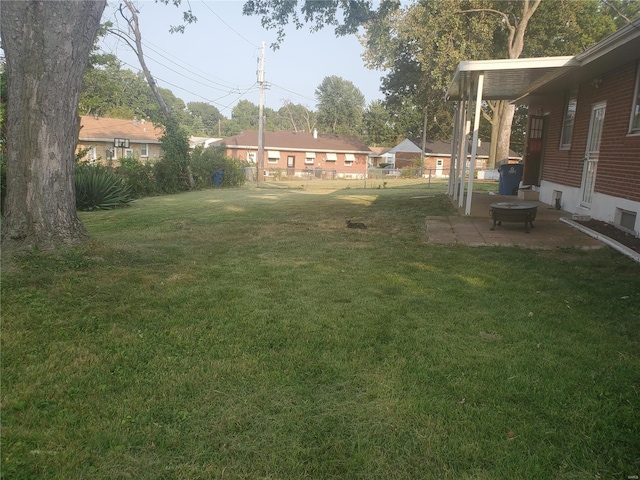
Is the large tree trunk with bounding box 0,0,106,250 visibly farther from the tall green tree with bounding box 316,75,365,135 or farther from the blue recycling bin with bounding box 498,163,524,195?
the tall green tree with bounding box 316,75,365,135

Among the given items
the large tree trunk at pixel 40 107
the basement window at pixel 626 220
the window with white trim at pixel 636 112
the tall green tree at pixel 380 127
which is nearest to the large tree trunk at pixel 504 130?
the window with white trim at pixel 636 112

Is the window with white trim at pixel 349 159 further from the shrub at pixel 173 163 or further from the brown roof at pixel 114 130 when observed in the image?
the shrub at pixel 173 163

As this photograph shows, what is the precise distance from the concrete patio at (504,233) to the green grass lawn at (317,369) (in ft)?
4.01

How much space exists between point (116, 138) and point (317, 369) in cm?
3313

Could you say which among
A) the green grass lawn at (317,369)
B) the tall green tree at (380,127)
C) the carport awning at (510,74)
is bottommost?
the green grass lawn at (317,369)

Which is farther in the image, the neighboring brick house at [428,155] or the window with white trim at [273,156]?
the neighboring brick house at [428,155]

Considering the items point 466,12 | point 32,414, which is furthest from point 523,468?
point 466,12

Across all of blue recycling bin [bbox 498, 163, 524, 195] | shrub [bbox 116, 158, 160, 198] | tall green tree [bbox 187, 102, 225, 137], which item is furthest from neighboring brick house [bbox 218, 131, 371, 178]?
tall green tree [bbox 187, 102, 225, 137]

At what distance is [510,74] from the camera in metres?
9.41

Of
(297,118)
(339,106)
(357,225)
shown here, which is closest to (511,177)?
(357,225)

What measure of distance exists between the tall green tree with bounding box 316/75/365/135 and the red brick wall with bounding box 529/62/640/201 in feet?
222

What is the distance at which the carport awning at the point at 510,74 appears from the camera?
27.8 feet

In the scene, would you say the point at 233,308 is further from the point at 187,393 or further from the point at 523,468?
the point at 523,468

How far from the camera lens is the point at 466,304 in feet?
14.6
